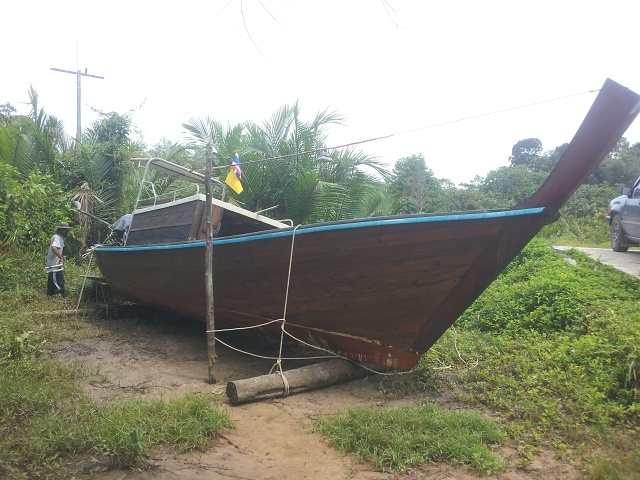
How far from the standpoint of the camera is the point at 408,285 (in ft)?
14.0

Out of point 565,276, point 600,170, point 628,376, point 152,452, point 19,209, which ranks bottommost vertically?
point 152,452

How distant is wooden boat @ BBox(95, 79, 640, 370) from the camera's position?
365 cm

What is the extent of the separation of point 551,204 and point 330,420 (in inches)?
88.8

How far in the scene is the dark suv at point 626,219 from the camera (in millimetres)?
7748

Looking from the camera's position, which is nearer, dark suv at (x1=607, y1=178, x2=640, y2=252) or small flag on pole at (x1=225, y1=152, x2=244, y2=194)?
small flag on pole at (x1=225, y1=152, x2=244, y2=194)

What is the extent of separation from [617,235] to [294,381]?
698 centimetres

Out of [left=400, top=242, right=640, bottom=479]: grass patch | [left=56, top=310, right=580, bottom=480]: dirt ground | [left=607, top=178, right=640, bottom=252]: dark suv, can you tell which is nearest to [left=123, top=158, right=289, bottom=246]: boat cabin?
[left=56, top=310, right=580, bottom=480]: dirt ground

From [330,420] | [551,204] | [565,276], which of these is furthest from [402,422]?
[565,276]

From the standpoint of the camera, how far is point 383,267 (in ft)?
14.2

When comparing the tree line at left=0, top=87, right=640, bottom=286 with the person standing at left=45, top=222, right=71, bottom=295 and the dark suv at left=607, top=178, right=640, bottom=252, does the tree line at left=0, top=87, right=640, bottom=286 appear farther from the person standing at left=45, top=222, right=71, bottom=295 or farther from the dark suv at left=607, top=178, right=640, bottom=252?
the dark suv at left=607, top=178, right=640, bottom=252

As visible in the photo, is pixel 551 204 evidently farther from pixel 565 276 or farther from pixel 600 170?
pixel 600 170

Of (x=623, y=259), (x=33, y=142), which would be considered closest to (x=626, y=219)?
(x=623, y=259)

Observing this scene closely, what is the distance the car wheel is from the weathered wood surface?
6.07 metres

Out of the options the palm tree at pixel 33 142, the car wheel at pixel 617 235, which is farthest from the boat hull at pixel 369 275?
the palm tree at pixel 33 142
